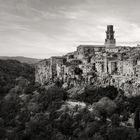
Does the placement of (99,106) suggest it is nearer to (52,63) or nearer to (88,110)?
(88,110)

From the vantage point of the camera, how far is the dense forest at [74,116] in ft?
77.3

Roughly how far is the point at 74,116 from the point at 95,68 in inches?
369

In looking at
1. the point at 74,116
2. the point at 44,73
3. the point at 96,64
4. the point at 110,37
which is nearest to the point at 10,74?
the point at 44,73

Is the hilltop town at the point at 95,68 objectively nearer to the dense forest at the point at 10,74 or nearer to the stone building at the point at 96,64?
the stone building at the point at 96,64

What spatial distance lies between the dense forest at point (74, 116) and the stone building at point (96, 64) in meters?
2.30

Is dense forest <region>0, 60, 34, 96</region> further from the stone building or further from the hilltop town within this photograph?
the hilltop town

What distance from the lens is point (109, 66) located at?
32.7m

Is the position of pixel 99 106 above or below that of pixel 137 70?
below

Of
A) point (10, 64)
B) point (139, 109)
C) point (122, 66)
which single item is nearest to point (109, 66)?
point (122, 66)

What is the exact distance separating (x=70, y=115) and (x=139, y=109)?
8.08 m

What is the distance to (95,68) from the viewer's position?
3588 cm

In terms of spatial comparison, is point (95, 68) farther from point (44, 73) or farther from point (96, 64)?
point (44, 73)

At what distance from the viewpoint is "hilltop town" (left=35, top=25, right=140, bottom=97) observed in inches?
1161

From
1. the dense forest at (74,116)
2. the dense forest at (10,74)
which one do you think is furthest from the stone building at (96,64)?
the dense forest at (10,74)
